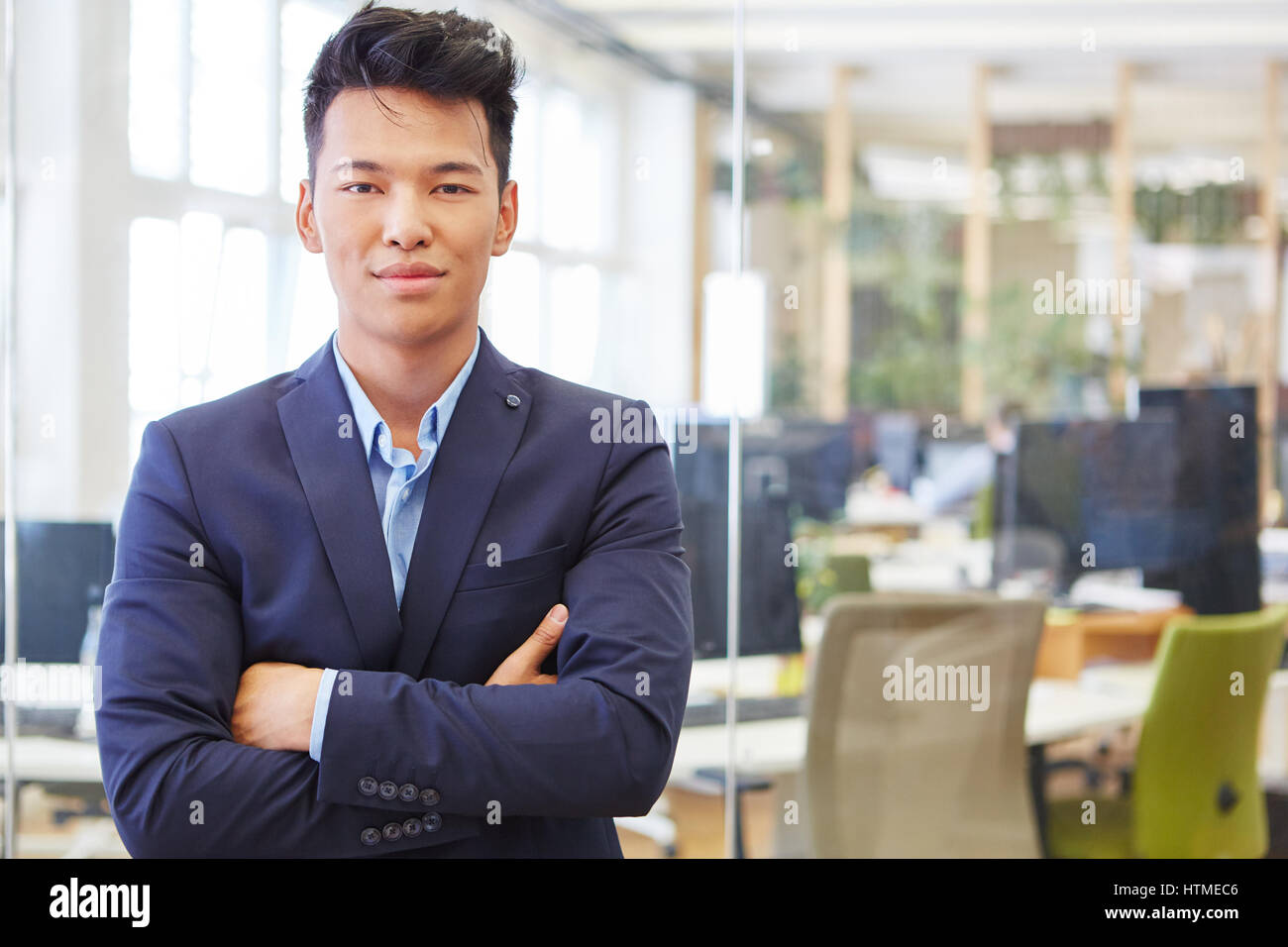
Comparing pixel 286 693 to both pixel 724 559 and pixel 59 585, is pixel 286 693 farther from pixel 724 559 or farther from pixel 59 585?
pixel 724 559

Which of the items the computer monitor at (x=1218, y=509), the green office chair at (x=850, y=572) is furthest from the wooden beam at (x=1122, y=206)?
the green office chair at (x=850, y=572)

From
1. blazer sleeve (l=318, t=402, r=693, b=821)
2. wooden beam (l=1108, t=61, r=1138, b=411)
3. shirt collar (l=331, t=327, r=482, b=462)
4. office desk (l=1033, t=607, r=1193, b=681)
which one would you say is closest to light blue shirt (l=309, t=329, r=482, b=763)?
shirt collar (l=331, t=327, r=482, b=462)

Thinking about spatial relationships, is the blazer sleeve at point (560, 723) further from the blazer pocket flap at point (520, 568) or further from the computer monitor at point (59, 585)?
the computer monitor at point (59, 585)

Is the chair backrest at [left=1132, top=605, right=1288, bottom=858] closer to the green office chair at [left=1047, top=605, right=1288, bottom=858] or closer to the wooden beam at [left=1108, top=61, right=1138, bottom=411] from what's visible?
the green office chair at [left=1047, top=605, right=1288, bottom=858]

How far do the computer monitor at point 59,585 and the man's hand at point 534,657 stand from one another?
1416 mm

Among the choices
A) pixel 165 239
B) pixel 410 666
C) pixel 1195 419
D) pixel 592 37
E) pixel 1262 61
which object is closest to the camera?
pixel 410 666

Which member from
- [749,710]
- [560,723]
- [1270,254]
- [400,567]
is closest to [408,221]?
[400,567]

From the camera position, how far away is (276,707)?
1545 millimetres

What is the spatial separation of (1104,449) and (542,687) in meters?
2.81

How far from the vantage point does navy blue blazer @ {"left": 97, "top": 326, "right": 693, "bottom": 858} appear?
1.49m
